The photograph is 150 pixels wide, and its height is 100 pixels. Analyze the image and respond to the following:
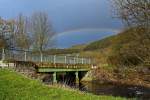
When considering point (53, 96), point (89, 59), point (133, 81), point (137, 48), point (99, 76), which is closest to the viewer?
point (137, 48)

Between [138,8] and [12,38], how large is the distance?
237ft

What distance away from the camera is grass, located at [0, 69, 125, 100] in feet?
64.3

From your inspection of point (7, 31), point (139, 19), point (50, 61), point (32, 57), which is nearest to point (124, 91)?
point (32, 57)

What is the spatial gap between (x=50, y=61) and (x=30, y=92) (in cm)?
3837

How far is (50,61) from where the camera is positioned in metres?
59.9

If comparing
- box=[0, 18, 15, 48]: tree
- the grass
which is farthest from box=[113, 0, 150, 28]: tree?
box=[0, 18, 15, 48]: tree

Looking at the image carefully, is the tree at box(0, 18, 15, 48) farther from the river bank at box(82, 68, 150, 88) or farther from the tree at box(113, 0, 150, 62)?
the tree at box(113, 0, 150, 62)

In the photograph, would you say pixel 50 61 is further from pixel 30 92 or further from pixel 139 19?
pixel 139 19

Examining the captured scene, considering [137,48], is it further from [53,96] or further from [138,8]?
[53,96]

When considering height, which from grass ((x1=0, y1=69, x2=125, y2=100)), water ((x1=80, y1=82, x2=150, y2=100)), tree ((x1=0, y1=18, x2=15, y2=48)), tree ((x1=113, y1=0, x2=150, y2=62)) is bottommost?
water ((x1=80, y1=82, x2=150, y2=100))

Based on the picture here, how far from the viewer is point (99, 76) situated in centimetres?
7288

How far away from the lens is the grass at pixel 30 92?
19.6 metres

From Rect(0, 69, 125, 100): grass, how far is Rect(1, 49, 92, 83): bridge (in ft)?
47.2

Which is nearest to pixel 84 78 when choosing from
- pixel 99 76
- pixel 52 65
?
pixel 99 76
